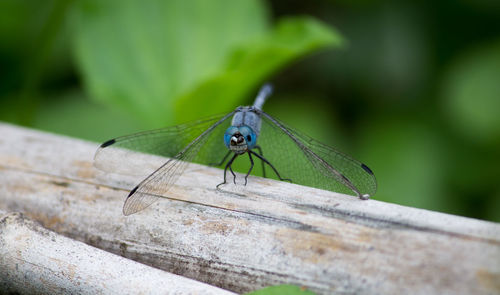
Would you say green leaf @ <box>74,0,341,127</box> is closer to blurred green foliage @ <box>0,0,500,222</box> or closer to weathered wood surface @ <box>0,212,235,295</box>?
blurred green foliage @ <box>0,0,500,222</box>

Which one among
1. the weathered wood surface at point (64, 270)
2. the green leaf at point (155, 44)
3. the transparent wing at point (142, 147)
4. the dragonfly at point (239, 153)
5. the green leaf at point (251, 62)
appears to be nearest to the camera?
the weathered wood surface at point (64, 270)


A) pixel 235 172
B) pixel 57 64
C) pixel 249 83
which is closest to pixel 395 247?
pixel 235 172

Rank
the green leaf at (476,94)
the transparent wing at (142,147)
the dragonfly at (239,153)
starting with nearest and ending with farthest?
the dragonfly at (239,153) → the transparent wing at (142,147) → the green leaf at (476,94)

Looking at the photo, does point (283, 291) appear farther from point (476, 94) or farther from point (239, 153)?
point (476, 94)

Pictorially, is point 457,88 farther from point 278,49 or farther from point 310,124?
point 278,49

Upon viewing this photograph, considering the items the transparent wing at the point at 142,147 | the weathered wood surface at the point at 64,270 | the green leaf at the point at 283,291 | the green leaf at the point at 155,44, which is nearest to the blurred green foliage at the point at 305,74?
the green leaf at the point at 155,44

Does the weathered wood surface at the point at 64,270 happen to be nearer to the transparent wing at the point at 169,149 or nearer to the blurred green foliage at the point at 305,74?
the transparent wing at the point at 169,149
